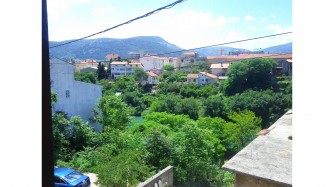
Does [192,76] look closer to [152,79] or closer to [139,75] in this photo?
[152,79]

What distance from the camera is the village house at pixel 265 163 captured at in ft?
3.84

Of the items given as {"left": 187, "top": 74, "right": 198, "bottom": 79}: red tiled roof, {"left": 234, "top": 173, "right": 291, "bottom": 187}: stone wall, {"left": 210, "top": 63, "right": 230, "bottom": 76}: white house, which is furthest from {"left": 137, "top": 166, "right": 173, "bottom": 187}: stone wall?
{"left": 210, "top": 63, "right": 230, "bottom": 76}: white house

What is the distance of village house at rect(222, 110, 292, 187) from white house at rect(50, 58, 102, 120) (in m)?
5.04

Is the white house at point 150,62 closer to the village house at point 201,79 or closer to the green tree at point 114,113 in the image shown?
the village house at point 201,79

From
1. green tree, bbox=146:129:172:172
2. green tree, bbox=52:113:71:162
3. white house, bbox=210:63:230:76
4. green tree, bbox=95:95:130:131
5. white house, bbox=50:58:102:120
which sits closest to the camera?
green tree, bbox=146:129:172:172

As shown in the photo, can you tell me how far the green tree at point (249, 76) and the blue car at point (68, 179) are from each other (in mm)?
10542

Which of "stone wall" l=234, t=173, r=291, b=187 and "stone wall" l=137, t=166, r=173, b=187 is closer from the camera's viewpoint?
"stone wall" l=234, t=173, r=291, b=187

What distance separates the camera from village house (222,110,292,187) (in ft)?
3.84

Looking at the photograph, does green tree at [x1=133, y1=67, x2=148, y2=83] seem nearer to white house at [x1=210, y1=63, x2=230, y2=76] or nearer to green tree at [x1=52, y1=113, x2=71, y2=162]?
white house at [x1=210, y1=63, x2=230, y2=76]

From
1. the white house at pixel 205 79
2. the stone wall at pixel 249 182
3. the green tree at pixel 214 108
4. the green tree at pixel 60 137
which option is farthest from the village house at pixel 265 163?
the white house at pixel 205 79

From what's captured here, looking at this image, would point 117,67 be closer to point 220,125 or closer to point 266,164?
point 220,125

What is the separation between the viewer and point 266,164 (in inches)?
48.3

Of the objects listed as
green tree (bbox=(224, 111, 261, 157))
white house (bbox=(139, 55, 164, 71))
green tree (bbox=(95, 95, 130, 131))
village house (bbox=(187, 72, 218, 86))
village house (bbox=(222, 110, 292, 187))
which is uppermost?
white house (bbox=(139, 55, 164, 71))
